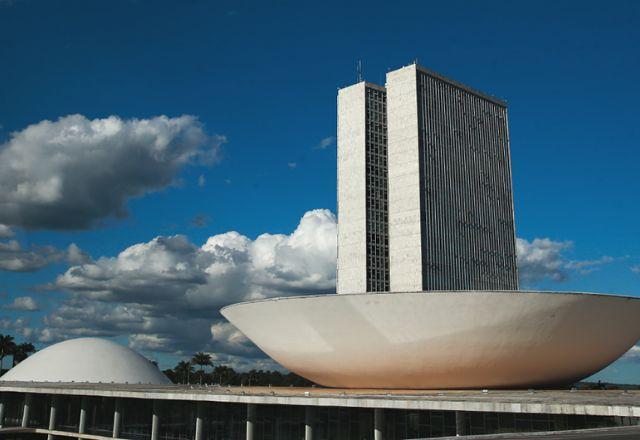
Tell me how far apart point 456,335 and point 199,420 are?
16980mm

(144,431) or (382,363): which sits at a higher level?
(382,363)

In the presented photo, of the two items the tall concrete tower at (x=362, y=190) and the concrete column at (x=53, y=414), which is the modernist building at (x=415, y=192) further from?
the concrete column at (x=53, y=414)

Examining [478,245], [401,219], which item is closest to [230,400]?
[401,219]

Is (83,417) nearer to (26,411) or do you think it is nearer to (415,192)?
(26,411)

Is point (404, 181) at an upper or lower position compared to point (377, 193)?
upper

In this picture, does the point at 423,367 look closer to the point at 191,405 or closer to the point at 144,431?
the point at 191,405

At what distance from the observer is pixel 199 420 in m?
38.7

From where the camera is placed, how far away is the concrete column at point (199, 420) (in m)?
38.3

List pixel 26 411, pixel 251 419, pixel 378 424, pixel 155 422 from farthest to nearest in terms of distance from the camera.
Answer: pixel 26 411, pixel 155 422, pixel 251 419, pixel 378 424

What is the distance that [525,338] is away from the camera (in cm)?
3241

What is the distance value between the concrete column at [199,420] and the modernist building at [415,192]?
4952 cm

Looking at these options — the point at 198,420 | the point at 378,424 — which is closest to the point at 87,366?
the point at 198,420

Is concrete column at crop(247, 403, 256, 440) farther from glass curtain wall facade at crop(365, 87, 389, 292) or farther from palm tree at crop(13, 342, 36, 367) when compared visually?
palm tree at crop(13, 342, 36, 367)

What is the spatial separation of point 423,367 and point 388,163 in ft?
202
